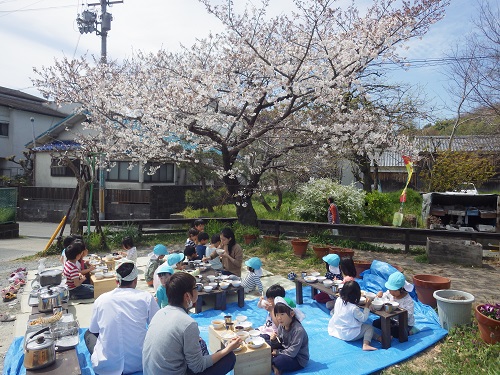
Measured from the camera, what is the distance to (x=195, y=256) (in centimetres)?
793

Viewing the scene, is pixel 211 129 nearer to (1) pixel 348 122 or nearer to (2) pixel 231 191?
(2) pixel 231 191

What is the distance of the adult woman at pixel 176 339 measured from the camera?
3225 mm

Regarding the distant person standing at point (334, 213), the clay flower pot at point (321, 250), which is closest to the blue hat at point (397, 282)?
the clay flower pot at point (321, 250)

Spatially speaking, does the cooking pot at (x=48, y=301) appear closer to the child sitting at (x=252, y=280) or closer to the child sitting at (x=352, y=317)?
the child sitting at (x=252, y=280)

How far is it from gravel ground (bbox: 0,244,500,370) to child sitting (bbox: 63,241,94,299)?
3.23ft

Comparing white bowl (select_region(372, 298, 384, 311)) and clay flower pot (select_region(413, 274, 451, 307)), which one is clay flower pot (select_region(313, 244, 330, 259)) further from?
white bowl (select_region(372, 298, 384, 311))

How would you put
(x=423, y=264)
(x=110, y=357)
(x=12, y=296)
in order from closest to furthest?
(x=110, y=357)
(x=12, y=296)
(x=423, y=264)

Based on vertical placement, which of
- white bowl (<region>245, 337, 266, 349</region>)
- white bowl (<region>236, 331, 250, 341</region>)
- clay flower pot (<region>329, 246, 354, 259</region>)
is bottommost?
white bowl (<region>245, 337, 266, 349</region>)

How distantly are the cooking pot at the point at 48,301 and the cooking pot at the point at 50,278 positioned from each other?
0.77 metres

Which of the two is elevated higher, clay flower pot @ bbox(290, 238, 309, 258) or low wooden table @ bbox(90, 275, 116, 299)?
clay flower pot @ bbox(290, 238, 309, 258)

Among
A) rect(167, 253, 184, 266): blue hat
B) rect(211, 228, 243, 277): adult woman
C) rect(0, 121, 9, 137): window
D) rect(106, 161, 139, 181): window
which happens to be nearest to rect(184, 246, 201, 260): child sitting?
rect(211, 228, 243, 277): adult woman

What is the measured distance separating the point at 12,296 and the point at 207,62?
295 inches

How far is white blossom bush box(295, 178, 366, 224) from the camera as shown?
496 inches

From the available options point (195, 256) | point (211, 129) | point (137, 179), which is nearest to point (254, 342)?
point (195, 256)
